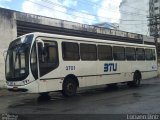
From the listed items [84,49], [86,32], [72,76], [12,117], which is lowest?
[12,117]

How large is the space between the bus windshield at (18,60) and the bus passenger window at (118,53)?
21.7ft

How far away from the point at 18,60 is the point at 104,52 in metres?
5.76

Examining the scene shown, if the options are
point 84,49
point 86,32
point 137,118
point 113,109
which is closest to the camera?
point 137,118

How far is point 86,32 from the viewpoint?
33562 millimetres

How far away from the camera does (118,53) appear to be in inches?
822

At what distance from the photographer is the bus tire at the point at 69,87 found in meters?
16.2

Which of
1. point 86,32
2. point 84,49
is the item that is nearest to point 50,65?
point 84,49

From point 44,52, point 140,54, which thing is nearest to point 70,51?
point 44,52

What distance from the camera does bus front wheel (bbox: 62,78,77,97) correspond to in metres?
16.2

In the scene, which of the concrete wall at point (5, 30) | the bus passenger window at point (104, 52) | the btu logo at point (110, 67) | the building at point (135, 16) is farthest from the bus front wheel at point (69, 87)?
the building at point (135, 16)

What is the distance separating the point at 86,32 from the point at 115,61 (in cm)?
1359

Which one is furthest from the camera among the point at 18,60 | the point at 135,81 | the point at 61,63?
the point at 135,81

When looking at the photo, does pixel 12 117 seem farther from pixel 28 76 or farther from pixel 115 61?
pixel 115 61

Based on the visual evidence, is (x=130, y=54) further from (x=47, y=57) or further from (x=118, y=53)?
(x=47, y=57)
